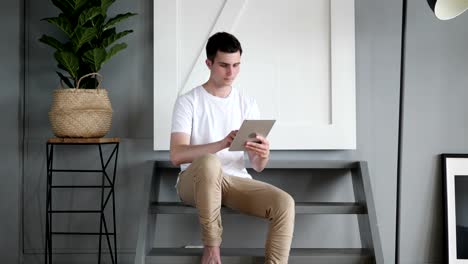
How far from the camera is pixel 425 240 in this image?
4.05 m

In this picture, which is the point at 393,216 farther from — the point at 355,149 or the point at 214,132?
the point at 214,132

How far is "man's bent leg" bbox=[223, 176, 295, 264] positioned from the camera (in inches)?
119

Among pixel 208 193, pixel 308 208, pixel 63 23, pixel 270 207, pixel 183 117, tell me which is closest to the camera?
pixel 208 193

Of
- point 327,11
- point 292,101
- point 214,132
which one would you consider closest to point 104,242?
point 214,132

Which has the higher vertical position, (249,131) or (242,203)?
(249,131)

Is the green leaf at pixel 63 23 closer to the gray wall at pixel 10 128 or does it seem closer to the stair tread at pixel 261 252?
the gray wall at pixel 10 128

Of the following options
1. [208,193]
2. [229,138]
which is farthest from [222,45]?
[208,193]

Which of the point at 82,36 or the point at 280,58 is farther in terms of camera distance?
the point at 280,58

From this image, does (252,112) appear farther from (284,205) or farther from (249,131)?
(284,205)

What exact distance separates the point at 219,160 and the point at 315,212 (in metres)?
0.76

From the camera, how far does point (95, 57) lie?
3.70m

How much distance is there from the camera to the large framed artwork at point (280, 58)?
400 cm

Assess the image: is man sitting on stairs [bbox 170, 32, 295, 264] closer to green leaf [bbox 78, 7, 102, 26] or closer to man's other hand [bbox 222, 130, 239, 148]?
man's other hand [bbox 222, 130, 239, 148]

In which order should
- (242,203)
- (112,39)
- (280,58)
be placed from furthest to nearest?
(280,58), (112,39), (242,203)
